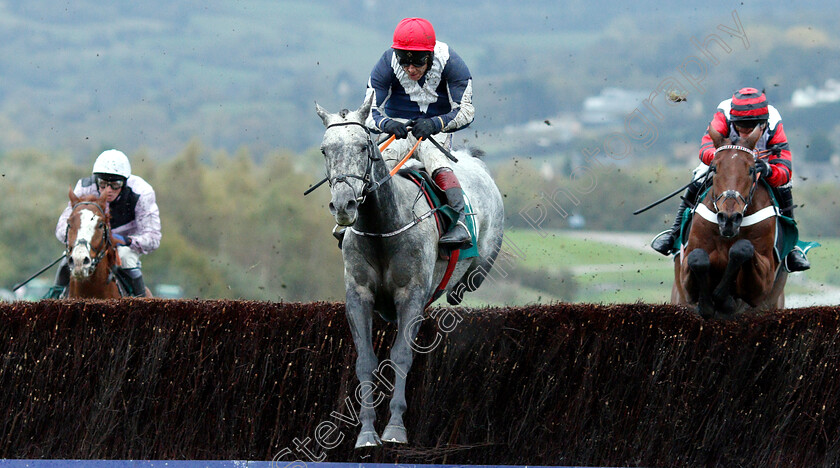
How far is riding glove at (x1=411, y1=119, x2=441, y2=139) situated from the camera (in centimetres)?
665

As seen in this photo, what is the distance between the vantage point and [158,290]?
33781mm

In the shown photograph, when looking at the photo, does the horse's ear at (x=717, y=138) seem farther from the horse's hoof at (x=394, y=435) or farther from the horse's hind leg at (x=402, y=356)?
the horse's hoof at (x=394, y=435)

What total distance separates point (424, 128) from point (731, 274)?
107 inches

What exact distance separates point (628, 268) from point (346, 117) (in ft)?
101

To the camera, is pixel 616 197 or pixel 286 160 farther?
pixel 286 160

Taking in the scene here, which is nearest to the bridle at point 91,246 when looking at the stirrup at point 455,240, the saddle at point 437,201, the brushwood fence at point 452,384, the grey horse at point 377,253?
the brushwood fence at point 452,384

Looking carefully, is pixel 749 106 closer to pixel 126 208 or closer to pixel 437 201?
pixel 437 201

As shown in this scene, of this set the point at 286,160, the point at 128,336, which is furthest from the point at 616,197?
the point at 128,336

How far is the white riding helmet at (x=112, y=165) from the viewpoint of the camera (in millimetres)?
9453

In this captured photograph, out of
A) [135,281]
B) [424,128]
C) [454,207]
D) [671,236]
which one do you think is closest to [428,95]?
[424,128]

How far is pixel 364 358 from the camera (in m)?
6.09

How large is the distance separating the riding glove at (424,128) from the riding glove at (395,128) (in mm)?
122

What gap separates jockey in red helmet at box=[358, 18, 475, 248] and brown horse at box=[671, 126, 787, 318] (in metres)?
1.97

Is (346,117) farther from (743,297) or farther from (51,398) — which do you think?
(743,297)
